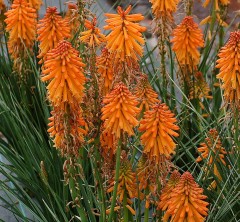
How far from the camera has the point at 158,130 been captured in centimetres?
228

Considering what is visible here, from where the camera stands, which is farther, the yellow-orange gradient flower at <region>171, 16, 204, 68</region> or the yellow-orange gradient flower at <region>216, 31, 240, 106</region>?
the yellow-orange gradient flower at <region>171, 16, 204, 68</region>

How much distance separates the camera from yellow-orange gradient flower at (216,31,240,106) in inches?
101

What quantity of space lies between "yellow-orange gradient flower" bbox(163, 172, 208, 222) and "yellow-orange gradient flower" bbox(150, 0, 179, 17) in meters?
1.26

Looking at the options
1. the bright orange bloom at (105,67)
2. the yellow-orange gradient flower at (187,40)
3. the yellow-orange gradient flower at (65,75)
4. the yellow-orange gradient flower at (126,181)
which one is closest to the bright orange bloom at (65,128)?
the yellow-orange gradient flower at (65,75)

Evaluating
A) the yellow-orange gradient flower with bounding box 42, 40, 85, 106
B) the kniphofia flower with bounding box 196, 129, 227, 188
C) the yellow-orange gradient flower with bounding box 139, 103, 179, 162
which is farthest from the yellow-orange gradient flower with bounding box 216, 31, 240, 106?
the yellow-orange gradient flower with bounding box 42, 40, 85, 106

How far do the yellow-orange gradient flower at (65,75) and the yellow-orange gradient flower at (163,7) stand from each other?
3.49ft

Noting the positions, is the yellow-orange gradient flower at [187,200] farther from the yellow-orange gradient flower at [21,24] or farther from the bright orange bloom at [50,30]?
the yellow-orange gradient flower at [21,24]

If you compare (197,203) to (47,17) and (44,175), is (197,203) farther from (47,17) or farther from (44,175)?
(47,17)

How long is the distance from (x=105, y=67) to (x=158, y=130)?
0.45 m

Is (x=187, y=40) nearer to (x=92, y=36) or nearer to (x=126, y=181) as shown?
(x=92, y=36)

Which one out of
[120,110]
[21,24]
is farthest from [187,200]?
[21,24]

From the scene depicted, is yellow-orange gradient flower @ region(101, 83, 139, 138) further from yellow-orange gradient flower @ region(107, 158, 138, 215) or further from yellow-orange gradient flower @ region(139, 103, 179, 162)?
yellow-orange gradient flower @ region(107, 158, 138, 215)

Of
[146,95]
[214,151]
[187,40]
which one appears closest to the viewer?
[146,95]

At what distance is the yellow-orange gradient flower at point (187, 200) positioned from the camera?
2.21 metres
